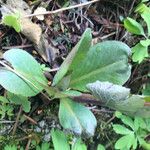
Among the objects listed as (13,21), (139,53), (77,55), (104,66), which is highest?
(13,21)

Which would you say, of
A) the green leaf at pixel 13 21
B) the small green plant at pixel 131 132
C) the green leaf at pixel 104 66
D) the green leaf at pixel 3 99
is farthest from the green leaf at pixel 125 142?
the green leaf at pixel 13 21

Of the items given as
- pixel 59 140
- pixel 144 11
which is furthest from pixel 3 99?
pixel 144 11

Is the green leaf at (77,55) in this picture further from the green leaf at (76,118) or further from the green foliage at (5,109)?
the green foliage at (5,109)

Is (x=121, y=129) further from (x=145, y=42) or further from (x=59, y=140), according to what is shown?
(x=145, y=42)

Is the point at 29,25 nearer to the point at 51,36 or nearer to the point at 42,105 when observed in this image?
the point at 51,36

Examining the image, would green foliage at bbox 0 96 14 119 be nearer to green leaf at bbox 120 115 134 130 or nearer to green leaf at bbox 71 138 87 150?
green leaf at bbox 71 138 87 150

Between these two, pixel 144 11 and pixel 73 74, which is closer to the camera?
pixel 73 74

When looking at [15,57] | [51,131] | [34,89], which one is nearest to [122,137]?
[51,131]
